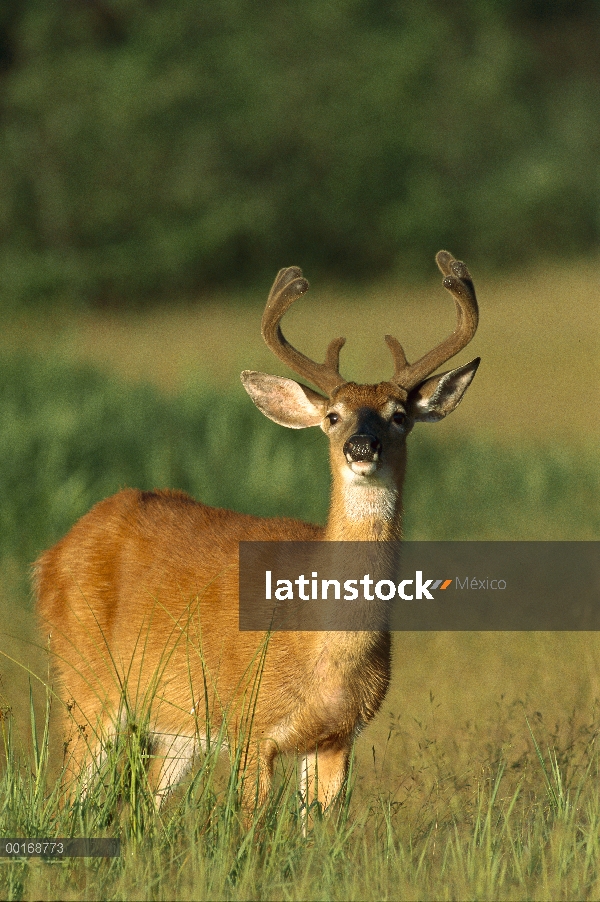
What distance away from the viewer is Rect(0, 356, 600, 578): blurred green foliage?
865 cm

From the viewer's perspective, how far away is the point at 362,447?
4.38m

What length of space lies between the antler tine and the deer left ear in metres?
0.25

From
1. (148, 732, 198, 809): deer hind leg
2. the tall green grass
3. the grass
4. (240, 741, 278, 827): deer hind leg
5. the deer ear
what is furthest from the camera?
the deer ear

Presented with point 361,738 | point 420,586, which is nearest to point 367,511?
point 361,738

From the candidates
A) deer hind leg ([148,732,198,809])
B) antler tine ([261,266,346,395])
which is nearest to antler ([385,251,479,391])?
antler tine ([261,266,346,395])

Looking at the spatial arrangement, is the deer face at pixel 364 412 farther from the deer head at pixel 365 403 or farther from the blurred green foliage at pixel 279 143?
the blurred green foliage at pixel 279 143

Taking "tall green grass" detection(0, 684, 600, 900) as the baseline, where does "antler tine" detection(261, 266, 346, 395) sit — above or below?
above

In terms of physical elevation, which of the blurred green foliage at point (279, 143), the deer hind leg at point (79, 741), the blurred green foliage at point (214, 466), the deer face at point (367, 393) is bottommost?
the deer hind leg at point (79, 741)

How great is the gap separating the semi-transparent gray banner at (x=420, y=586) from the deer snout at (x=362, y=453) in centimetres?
27

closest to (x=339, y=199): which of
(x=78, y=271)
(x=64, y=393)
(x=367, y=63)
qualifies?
(x=367, y=63)

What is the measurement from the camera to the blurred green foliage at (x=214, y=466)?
28.4ft

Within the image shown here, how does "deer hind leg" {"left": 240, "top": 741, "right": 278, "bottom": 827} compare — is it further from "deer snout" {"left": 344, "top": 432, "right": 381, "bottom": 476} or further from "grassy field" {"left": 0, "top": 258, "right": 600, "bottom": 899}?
"deer snout" {"left": 344, "top": 432, "right": 381, "bottom": 476}

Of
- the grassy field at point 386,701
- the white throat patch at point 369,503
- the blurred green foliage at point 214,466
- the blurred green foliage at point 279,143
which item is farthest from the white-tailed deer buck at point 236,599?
the blurred green foliage at point 279,143

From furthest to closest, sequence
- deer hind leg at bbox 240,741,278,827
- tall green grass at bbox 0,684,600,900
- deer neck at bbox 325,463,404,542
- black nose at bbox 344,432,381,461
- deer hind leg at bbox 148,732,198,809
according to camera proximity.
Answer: deer hind leg at bbox 148,732,198,809
deer neck at bbox 325,463,404,542
black nose at bbox 344,432,381,461
deer hind leg at bbox 240,741,278,827
tall green grass at bbox 0,684,600,900
